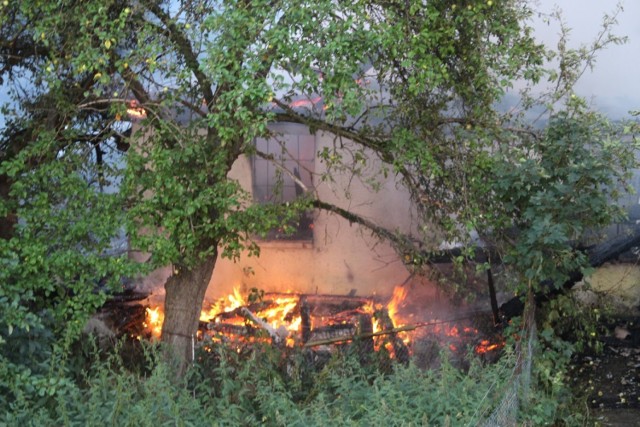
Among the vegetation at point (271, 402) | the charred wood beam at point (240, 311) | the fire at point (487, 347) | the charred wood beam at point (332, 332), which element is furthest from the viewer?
the charred wood beam at point (240, 311)

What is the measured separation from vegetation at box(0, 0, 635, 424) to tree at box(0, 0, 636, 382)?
0.02 m

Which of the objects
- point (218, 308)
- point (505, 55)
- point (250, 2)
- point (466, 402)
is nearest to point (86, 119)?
point (250, 2)

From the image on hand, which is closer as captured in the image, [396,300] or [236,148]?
[236,148]

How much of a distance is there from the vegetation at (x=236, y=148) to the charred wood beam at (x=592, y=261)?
24.9 inches

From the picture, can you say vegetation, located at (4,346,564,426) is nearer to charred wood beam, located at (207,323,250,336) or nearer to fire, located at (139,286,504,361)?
fire, located at (139,286,504,361)

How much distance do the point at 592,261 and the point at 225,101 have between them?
4.85m

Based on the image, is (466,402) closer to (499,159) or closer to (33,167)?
(499,159)

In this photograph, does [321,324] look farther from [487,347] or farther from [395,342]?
[487,347]

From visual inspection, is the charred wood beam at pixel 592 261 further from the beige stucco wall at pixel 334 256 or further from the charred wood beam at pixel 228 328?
the charred wood beam at pixel 228 328

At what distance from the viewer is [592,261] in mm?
9648

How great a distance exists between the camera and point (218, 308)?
12094mm

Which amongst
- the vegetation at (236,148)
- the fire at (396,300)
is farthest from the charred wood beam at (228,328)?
the fire at (396,300)

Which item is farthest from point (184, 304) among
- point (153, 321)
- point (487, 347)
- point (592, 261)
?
point (592, 261)

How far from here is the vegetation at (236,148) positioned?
7281 millimetres
